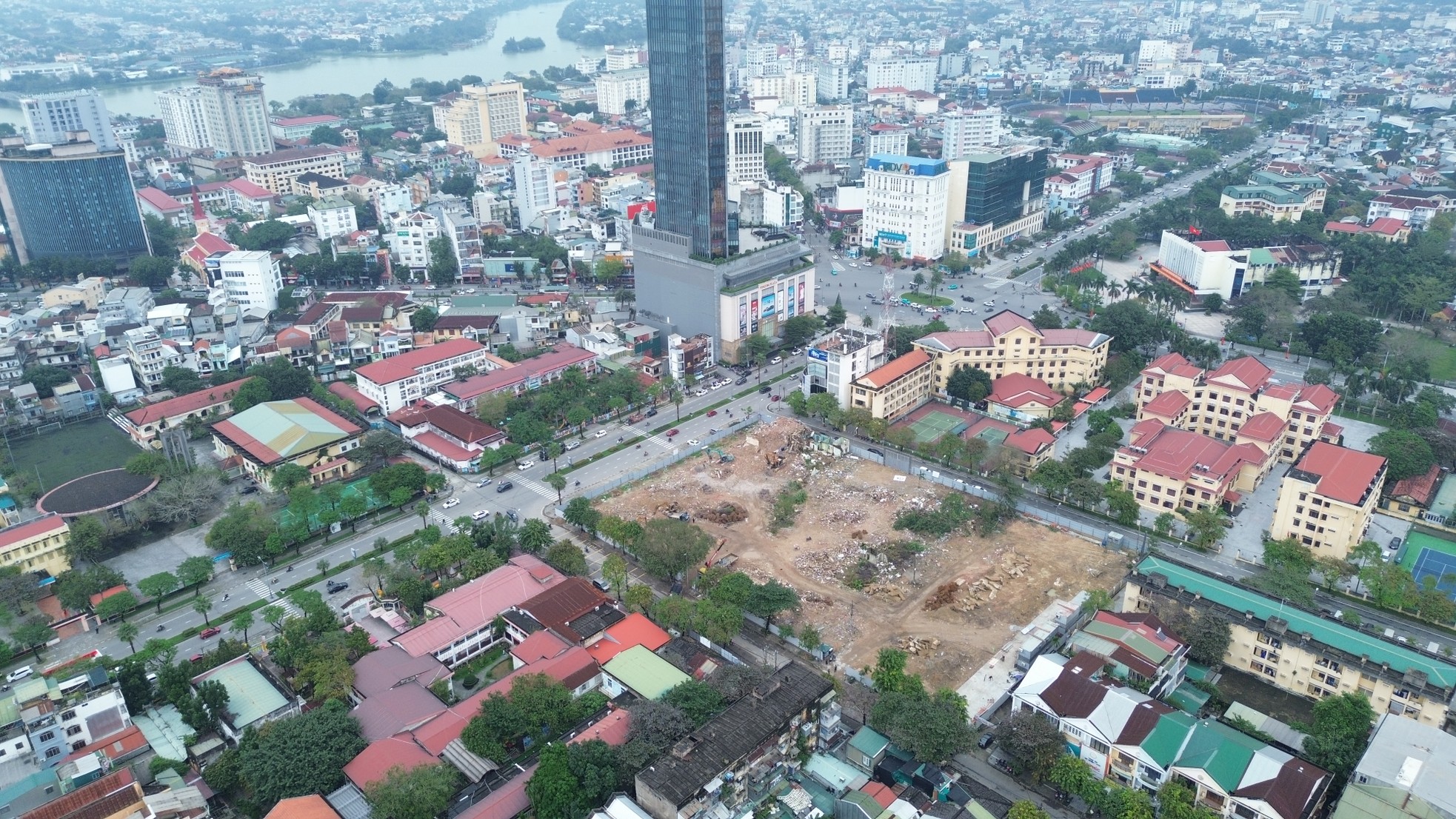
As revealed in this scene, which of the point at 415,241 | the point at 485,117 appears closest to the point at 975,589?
the point at 415,241

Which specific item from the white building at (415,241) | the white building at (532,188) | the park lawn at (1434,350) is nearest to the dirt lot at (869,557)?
the park lawn at (1434,350)

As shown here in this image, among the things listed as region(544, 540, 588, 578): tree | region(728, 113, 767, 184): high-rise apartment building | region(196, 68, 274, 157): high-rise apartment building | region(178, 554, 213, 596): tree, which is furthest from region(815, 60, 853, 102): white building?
region(178, 554, 213, 596): tree

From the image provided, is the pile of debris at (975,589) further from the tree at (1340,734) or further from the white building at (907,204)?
the white building at (907,204)

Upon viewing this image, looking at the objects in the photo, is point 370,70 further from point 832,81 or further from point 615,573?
point 615,573

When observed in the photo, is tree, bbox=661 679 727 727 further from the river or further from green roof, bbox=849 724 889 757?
the river

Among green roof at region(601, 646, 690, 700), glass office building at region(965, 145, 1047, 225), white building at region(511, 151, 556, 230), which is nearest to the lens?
green roof at region(601, 646, 690, 700)
